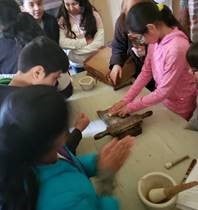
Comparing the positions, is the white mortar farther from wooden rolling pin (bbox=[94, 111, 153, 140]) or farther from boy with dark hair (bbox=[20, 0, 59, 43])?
boy with dark hair (bbox=[20, 0, 59, 43])

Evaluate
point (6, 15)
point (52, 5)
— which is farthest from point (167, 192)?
point (52, 5)

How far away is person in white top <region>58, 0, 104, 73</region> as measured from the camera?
85.6 inches

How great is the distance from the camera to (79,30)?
2.25 m

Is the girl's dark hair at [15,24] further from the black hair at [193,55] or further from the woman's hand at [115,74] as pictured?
the black hair at [193,55]

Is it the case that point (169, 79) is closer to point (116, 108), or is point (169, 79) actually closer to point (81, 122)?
point (116, 108)

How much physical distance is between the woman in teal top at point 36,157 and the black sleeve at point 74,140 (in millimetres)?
405

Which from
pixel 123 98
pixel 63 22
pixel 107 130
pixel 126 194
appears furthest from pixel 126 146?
Result: pixel 63 22

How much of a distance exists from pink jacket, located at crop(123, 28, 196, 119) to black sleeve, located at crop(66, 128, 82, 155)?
10.1 inches

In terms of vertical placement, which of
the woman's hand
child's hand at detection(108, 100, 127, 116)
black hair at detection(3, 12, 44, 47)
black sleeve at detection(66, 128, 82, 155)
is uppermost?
black hair at detection(3, 12, 44, 47)

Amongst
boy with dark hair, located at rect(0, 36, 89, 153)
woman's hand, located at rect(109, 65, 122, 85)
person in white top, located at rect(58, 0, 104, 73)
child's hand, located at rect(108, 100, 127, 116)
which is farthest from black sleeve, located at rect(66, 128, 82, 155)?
person in white top, located at rect(58, 0, 104, 73)

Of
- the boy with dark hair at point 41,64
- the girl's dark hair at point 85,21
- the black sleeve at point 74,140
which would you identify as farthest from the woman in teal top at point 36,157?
the girl's dark hair at point 85,21

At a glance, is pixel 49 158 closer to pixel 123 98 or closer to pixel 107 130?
pixel 107 130

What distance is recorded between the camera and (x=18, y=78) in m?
1.24

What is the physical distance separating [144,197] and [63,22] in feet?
5.25
